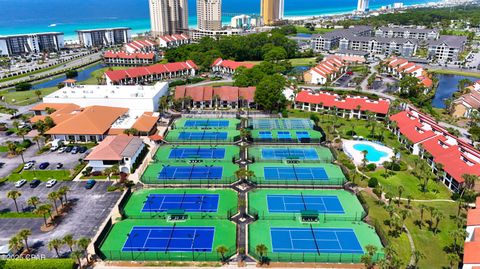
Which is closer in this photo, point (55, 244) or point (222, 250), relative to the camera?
point (55, 244)

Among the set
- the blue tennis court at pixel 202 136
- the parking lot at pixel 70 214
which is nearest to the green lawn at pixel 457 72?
the blue tennis court at pixel 202 136

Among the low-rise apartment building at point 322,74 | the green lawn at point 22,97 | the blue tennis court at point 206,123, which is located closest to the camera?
the blue tennis court at point 206,123

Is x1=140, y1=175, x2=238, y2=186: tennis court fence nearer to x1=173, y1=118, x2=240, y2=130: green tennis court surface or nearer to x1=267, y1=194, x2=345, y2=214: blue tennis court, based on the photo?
x1=267, y1=194, x2=345, y2=214: blue tennis court

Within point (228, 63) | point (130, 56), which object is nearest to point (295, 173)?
point (228, 63)

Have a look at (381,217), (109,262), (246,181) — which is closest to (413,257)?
(381,217)

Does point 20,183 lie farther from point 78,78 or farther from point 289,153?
point 78,78

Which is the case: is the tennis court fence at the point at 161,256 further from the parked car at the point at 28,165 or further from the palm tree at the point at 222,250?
the parked car at the point at 28,165

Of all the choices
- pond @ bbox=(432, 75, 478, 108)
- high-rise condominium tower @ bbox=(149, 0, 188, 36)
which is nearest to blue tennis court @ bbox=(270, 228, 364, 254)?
pond @ bbox=(432, 75, 478, 108)
